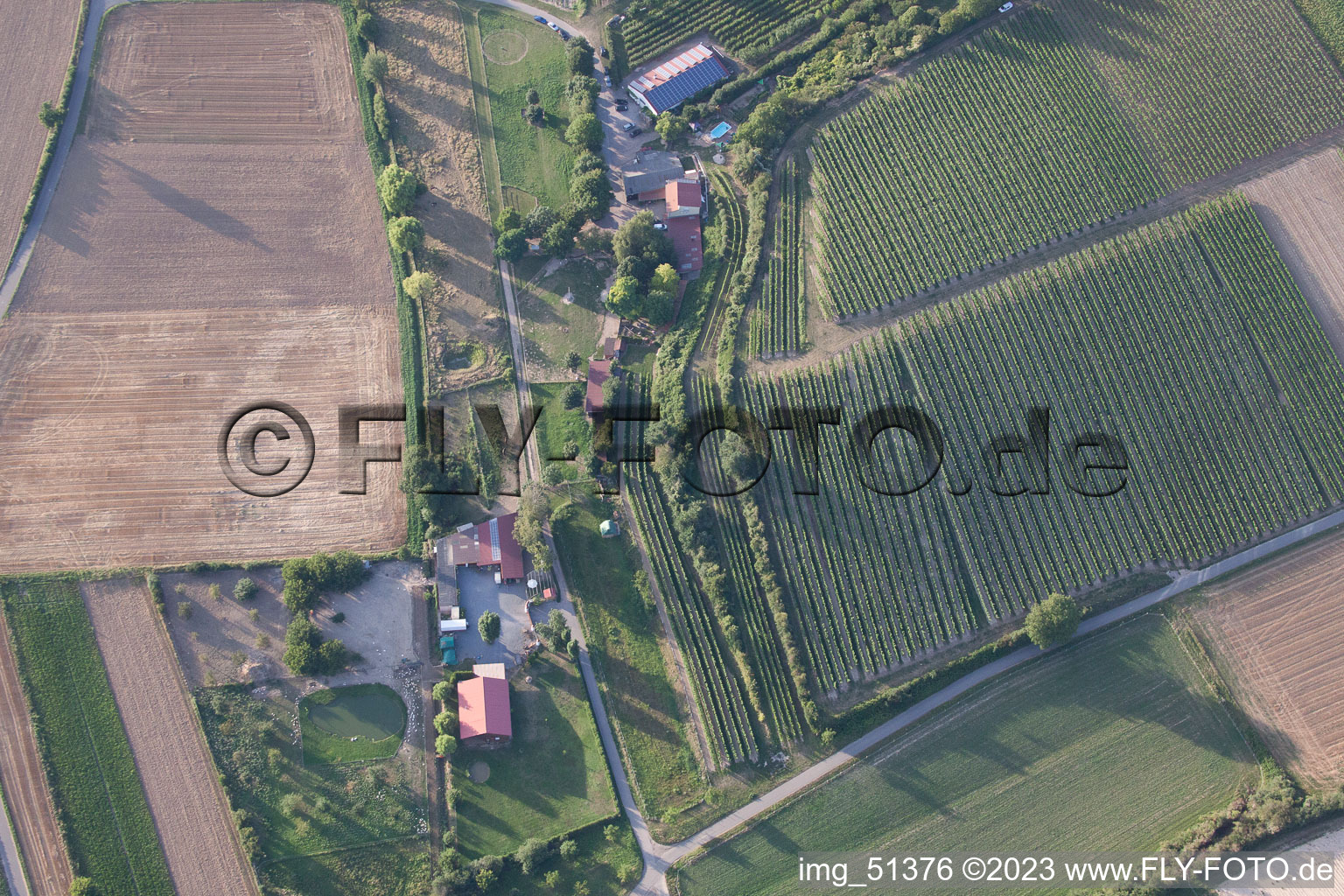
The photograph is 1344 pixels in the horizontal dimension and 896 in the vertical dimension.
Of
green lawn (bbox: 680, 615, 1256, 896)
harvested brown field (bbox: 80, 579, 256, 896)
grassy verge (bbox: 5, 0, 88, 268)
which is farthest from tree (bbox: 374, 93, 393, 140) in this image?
green lawn (bbox: 680, 615, 1256, 896)

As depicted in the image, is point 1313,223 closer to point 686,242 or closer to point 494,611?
point 686,242

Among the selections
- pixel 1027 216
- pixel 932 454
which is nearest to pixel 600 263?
pixel 932 454

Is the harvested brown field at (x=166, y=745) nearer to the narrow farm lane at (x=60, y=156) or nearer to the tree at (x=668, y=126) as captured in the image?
the narrow farm lane at (x=60, y=156)

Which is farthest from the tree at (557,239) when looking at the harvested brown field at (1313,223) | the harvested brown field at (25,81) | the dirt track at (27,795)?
the harvested brown field at (1313,223)

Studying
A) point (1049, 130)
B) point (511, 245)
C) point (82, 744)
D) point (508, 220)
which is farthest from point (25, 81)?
point (1049, 130)

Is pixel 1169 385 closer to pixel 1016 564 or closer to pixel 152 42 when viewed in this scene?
Result: pixel 1016 564
